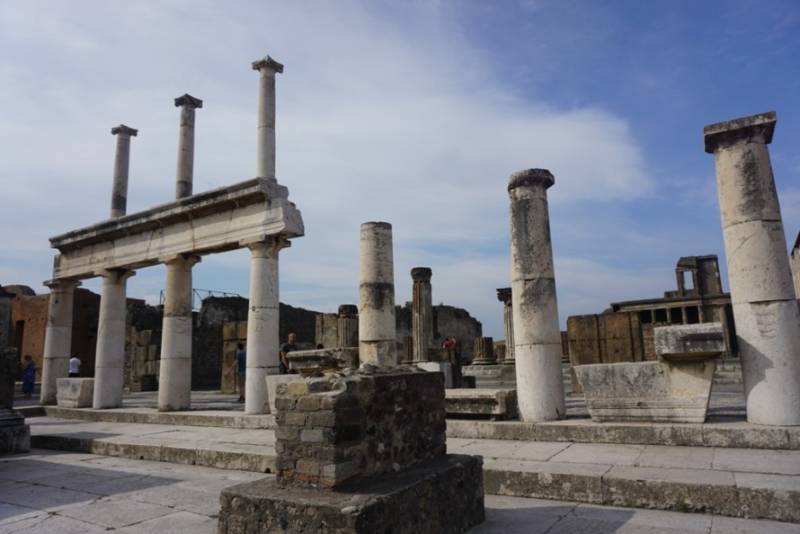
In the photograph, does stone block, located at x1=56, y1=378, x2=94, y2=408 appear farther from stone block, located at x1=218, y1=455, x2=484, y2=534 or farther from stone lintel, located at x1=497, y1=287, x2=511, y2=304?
stone lintel, located at x1=497, y1=287, x2=511, y2=304

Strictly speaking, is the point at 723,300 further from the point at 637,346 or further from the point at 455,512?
the point at 455,512

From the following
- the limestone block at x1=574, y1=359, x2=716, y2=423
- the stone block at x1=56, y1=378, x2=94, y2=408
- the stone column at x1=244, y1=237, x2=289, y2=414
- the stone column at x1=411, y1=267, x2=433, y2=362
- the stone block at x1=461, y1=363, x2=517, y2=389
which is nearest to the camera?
the limestone block at x1=574, y1=359, x2=716, y2=423

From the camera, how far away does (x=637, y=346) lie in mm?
12266

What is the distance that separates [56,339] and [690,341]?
1566cm

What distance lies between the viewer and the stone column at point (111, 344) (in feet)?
42.2

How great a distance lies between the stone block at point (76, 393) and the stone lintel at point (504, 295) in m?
15.9

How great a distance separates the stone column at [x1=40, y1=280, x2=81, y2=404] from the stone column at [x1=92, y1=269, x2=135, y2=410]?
2.23 metres

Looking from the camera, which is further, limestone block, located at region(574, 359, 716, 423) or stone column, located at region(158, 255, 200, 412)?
stone column, located at region(158, 255, 200, 412)

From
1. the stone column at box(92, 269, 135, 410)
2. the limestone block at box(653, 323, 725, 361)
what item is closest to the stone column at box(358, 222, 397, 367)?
the limestone block at box(653, 323, 725, 361)

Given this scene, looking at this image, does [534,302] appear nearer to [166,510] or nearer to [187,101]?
[166,510]

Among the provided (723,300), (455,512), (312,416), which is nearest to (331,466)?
(312,416)

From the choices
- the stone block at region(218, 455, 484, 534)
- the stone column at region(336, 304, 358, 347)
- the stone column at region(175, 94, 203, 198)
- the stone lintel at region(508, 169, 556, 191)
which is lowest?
the stone block at region(218, 455, 484, 534)

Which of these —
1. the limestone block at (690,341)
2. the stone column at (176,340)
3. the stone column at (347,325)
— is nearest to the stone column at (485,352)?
the stone column at (347,325)

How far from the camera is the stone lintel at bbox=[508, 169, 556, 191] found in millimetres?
7953
